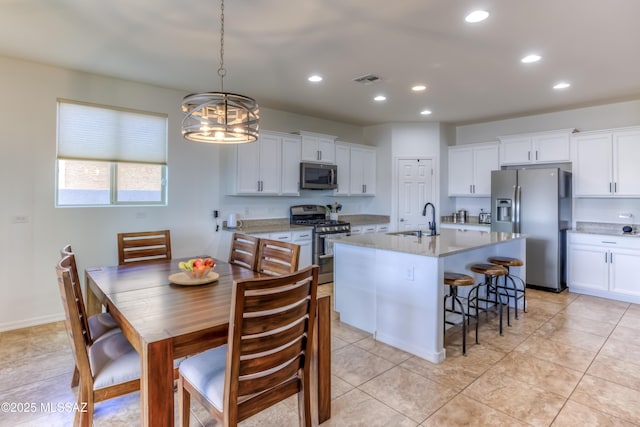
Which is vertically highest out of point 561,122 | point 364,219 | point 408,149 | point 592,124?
point 561,122

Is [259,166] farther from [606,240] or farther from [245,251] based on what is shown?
[606,240]

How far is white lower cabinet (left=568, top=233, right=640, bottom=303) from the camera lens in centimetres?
440

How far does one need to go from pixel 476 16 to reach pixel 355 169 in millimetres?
3786

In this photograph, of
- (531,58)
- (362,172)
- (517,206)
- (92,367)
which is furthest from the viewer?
(362,172)

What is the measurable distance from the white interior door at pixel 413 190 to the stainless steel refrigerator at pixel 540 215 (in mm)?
1255

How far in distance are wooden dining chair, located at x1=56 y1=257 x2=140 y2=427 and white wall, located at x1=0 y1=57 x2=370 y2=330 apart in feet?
7.71

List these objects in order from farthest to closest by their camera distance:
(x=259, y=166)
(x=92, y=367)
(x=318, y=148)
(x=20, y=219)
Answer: (x=318, y=148), (x=259, y=166), (x=20, y=219), (x=92, y=367)

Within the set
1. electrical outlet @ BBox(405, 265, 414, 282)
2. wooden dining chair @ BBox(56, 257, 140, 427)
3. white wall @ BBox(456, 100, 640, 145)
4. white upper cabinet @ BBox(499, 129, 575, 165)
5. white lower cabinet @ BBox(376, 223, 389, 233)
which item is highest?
white wall @ BBox(456, 100, 640, 145)

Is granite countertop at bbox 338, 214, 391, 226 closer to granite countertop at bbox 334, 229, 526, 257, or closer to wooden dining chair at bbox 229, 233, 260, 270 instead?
granite countertop at bbox 334, 229, 526, 257

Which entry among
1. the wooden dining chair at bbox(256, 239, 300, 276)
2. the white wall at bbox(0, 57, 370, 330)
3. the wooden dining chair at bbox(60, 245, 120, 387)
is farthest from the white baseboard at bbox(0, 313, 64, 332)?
the wooden dining chair at bbox(256, 239, 300, 276)

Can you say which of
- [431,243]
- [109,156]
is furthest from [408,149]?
[109,156]

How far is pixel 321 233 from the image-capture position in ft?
17.1

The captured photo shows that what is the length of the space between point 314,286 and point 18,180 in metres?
3.64

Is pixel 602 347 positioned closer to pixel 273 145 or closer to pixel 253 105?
pixel 253 105
